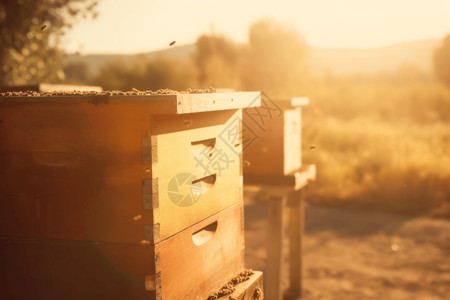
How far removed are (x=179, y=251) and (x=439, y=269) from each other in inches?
212

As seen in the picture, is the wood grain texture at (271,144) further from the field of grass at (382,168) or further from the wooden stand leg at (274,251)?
the field of grass at (382,168)

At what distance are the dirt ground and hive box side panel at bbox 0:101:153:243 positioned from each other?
164 inches

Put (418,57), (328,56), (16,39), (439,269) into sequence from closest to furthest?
(439,269), (16,39), (418,57), (328,56)

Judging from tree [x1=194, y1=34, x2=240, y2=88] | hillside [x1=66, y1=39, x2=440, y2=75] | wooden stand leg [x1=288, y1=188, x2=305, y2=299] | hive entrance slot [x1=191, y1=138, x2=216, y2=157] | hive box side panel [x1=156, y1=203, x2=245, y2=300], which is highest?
hillside [x1=66, y1=39, x2=440, y2=75]

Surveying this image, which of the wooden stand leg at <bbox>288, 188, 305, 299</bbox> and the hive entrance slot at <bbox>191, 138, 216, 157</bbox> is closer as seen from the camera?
the hive entrance slot at <bbox>191, 138, 216, 157</bbox>

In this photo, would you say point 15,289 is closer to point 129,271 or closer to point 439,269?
point 129,271

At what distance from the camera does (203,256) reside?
A: 79.5 inches

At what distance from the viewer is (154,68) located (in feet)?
69.8

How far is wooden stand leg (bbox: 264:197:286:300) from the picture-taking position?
13.1ft

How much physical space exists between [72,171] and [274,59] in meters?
21.5

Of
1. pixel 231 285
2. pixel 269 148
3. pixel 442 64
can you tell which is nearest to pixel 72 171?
pixel 231 285

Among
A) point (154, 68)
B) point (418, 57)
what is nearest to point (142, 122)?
point (154, 68)

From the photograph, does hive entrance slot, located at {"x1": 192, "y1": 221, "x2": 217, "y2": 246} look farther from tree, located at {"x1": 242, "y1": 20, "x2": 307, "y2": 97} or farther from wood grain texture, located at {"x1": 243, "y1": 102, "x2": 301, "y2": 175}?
tree, located at {"x1": 242, "y1": 20, "x2": 307, "y2": 97}

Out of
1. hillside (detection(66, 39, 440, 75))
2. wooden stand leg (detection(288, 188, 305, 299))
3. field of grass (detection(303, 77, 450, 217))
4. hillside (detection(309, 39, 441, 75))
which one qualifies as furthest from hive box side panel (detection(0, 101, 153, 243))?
hillside (detection(309, 39, 441, 75))
